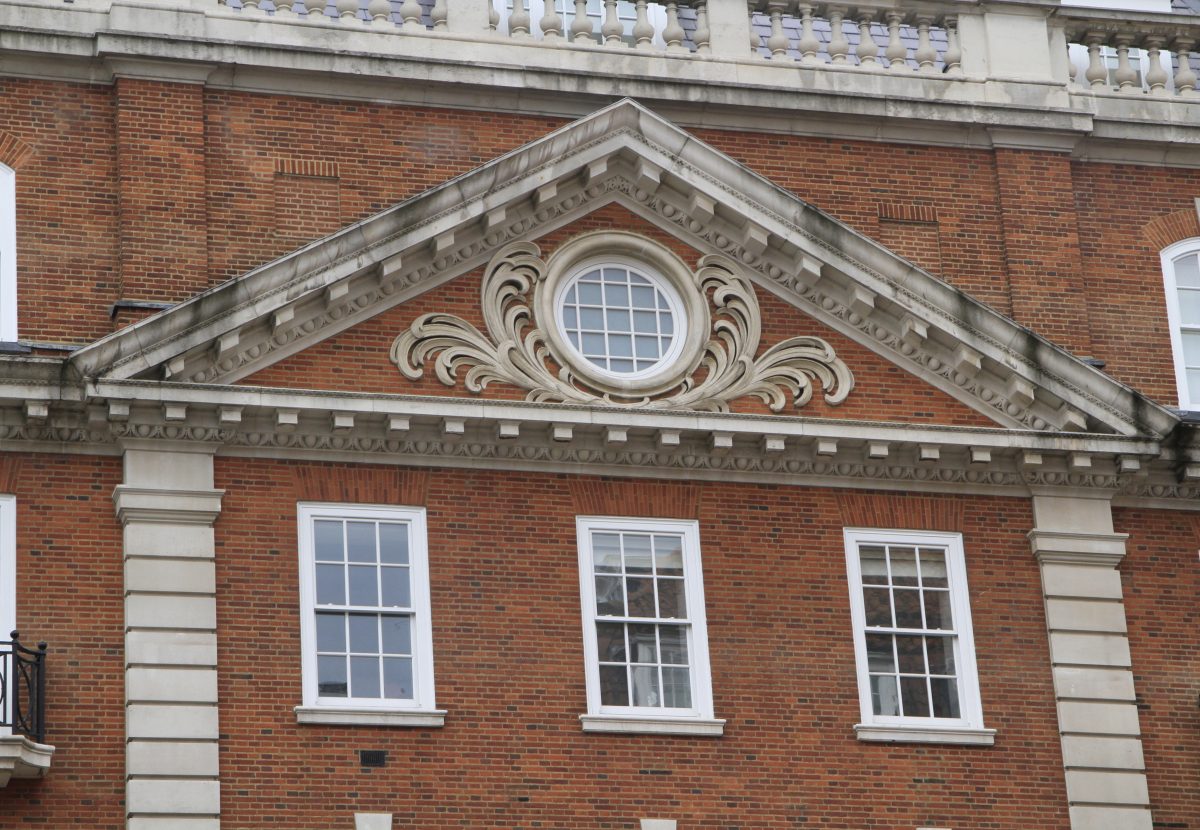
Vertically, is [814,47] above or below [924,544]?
above

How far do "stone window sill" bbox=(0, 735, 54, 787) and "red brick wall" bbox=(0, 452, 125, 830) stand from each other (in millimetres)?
197

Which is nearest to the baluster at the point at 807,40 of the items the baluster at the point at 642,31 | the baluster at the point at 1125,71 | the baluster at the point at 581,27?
the baluster at the point at 642,31

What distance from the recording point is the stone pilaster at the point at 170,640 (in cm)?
2280

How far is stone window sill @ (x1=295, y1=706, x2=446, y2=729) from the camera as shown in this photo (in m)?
23.4

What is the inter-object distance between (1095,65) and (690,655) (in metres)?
8.61

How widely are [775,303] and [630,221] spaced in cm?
165

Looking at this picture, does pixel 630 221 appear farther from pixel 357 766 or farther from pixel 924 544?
pixel 357 766

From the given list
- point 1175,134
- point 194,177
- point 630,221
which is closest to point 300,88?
point 194,177

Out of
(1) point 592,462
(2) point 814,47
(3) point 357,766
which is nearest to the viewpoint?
(3) point 357,766

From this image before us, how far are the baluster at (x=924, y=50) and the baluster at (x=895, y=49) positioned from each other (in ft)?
0.50

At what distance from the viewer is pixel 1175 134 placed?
2862 centimetres

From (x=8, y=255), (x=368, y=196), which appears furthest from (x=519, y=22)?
(x=8, y=255)

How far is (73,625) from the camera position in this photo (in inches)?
922

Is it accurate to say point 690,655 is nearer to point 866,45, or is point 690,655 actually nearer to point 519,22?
point 519,22
